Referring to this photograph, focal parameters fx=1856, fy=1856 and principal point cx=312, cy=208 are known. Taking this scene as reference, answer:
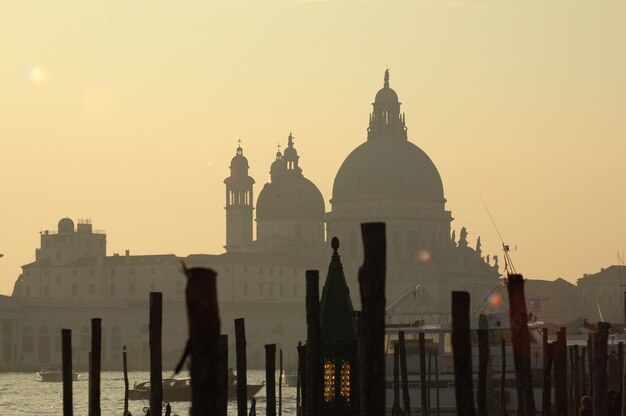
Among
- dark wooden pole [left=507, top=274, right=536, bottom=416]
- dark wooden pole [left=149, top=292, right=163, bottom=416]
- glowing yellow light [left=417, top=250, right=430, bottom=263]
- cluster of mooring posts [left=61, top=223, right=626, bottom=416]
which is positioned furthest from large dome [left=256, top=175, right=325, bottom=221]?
dark wooden pole [left=507, top=274, right=536, bottom=416]

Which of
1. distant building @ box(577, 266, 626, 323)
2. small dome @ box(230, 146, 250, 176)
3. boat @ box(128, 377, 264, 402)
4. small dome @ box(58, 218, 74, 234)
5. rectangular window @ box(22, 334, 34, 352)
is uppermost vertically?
small dome @ box(230, 146, 250, 176)

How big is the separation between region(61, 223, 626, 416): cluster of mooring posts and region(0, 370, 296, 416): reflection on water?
103 feet

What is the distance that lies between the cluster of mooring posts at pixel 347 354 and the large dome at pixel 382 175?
105802mm

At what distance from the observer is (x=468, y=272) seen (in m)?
141

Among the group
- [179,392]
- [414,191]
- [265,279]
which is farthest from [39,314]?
[179,392]

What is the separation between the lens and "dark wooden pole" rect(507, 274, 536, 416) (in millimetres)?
21094

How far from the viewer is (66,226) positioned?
152m

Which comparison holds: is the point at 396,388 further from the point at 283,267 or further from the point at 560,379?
the point at 283,267

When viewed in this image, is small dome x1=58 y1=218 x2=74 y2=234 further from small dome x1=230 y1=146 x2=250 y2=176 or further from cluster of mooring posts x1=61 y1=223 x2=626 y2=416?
cluster of mooring posts x1=61 y1=223 x2=626 y2=416

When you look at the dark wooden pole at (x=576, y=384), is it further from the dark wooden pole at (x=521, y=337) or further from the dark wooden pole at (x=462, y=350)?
the dark wooden pole at (x=462, y=350)

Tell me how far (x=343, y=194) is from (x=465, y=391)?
121725 millimetres

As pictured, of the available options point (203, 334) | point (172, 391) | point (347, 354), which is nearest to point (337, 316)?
point (347, 354)

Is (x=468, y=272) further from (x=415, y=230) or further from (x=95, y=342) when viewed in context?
(x=95, y=342)

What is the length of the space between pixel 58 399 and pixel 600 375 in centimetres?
5409
